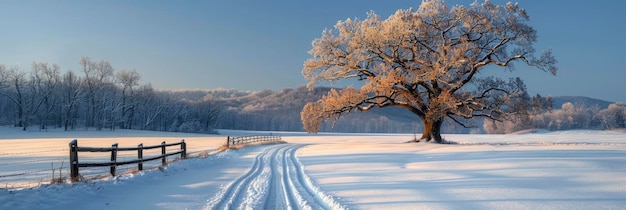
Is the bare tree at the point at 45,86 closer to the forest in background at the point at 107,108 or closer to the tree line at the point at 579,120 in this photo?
the forest in background at the point at 107,108

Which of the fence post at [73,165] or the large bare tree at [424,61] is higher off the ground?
the large bare tree at [424,61]

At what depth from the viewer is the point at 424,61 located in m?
24.8

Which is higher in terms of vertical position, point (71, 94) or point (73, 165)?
point (71, 94)

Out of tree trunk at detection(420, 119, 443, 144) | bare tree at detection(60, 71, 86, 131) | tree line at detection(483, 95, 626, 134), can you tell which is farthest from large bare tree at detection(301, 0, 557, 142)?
bare tree at detection(60, 71, 86, 131)

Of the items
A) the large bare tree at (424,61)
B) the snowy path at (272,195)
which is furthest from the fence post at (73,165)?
the large bare tree at (424,61)

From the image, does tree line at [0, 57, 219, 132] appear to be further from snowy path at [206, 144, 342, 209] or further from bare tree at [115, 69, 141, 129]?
snowy path at [206, 144, 342, 209]

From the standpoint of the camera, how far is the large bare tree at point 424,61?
23.1 meters

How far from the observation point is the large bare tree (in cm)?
2308

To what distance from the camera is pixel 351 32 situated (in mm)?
24672

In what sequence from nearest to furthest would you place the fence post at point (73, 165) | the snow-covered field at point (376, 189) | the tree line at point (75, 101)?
the snow-covered field at point (376, 189), the fence post at point (73, 165), the tree line at point (75, 101)

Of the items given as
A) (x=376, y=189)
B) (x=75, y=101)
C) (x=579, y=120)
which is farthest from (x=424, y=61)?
(x=579, y=120)

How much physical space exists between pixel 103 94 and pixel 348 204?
89.7 meters

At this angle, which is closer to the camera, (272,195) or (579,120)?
(272,195)

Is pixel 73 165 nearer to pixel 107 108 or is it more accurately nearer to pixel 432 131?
pixel 432 131
